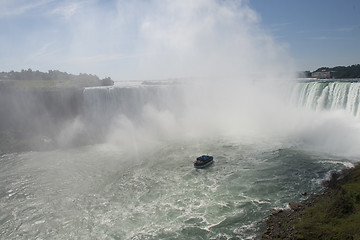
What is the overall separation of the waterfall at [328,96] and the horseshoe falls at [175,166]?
0.15 m

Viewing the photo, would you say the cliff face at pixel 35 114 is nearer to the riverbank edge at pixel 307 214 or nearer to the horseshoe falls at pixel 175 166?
the horseshoe falls at pixel 175 166

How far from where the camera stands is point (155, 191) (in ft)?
70.5

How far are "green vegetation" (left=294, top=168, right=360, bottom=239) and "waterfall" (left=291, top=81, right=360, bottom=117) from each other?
19.7m

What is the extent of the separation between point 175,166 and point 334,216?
1565 centimetres

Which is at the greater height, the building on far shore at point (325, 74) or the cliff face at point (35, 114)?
the building on far shore at point (325, 74)

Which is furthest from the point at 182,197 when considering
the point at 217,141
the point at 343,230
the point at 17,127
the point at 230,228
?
the point at 17,127

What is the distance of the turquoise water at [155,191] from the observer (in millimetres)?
16547

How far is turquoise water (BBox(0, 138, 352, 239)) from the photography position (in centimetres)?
1655

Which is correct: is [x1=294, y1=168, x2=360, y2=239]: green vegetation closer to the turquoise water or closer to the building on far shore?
the turquoise water

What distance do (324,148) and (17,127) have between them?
4737cm

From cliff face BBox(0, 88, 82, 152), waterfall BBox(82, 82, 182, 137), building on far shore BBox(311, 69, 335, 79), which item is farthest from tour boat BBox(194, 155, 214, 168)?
building on far shore BBox(311, 69, 335, 79)

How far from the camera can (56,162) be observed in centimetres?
3075

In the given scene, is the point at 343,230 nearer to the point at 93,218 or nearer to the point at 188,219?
the point at 188,219

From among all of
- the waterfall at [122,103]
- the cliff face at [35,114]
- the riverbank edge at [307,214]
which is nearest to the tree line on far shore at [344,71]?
the waterfall at [122,103]
